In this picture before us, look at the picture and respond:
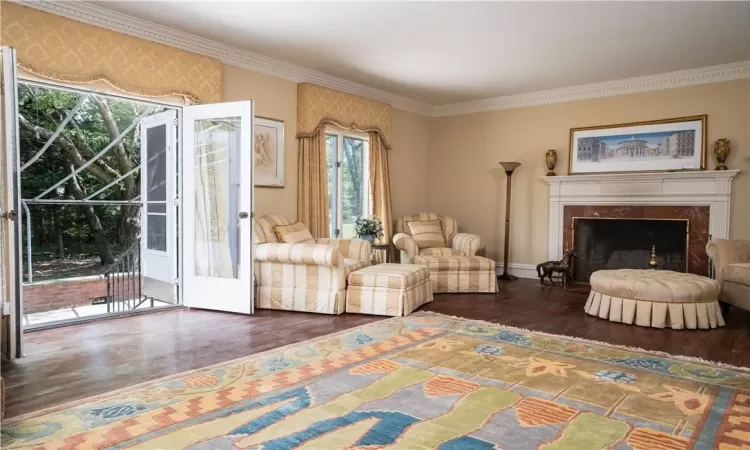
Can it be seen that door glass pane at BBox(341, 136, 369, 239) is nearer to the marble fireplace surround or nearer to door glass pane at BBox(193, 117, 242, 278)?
door glass pane at BBox(193, 117, 242, 278)

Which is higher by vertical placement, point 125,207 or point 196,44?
point 196,44

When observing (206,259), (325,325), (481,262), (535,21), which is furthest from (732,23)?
(206,259)

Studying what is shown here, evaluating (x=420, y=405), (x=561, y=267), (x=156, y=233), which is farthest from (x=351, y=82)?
(x=420, y=405)

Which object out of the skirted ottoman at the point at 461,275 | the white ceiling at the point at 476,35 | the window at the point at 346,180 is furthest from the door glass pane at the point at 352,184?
the skirted ottoman at the point at 461,275

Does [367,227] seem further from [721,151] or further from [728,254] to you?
[721,151]

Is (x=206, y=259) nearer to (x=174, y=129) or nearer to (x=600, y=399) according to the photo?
(x=174, y=129)

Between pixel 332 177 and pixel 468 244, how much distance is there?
1960 millimetres

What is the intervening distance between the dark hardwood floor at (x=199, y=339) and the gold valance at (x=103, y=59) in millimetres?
1994

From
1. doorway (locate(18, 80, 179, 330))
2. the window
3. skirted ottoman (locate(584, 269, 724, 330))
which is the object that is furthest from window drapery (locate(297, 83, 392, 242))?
skirted ottoman (locate(584, 269, 724, 330))

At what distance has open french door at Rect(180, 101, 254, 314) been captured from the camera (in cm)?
454

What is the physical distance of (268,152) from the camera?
5445 mm

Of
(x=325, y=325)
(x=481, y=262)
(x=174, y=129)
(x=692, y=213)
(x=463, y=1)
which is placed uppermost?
(x=463, y=1)

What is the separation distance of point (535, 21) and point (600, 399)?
3.16 metres

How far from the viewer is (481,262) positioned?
5.88 metres
